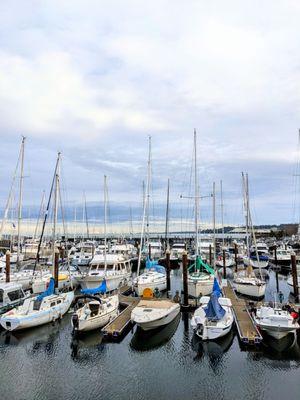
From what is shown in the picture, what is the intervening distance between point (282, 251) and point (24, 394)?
59402mm

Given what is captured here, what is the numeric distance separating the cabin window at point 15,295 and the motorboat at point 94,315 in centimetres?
787

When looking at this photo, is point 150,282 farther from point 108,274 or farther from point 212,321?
point 212,321

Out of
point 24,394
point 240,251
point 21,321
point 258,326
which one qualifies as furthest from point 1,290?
point 240,251

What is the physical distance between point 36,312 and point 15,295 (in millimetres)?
5995

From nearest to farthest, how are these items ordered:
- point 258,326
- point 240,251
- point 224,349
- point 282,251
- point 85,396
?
point 85,396 → point 224,349 → point 258,326 → point 282,251 → point 240,251

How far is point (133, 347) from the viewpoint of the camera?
21.7m

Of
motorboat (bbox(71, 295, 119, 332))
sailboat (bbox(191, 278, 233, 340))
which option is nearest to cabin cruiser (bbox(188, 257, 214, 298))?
sailboat (bbox(191, 278, 233, 340))

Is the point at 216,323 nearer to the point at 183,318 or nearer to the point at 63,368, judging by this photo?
the point at 183,318

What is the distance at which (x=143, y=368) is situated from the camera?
18.8 m

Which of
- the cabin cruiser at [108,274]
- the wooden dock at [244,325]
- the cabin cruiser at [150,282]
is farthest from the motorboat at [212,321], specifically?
the cabin cruiser at [108,274]

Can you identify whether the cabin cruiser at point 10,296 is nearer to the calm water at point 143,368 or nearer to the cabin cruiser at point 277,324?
the calm water at point 143,368

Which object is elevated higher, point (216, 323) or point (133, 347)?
point (216, 323)

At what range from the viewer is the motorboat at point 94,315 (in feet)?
75.7

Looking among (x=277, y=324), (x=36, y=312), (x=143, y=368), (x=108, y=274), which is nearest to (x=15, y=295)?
(x=36, y=312)
